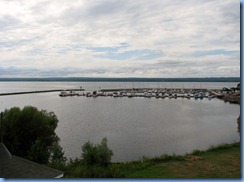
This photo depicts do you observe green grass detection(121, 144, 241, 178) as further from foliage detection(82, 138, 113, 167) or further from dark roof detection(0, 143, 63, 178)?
dark roof detection(0, 143, 63, 178)

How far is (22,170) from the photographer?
8.09ft

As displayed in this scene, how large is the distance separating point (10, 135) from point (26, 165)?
4.60m

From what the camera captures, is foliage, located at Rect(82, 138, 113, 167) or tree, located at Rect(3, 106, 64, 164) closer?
foliage, located at Rect(82, 138, 113, 167)

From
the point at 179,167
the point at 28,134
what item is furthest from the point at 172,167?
the point at 28,134

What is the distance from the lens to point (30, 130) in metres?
7.03

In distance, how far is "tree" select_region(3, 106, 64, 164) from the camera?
6.44 metres

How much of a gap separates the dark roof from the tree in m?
3.91

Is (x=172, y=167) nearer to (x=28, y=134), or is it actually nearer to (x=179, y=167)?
(x=179, y=167)

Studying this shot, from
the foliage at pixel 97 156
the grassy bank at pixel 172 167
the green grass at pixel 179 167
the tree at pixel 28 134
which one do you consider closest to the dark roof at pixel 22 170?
the grassy bank at pixel 172 167

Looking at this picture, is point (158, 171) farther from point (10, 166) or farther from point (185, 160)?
point (10, 166)

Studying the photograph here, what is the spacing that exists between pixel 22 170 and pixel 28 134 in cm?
477

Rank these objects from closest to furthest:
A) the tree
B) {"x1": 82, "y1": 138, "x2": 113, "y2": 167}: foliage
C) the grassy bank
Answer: the grassy bank
{"x1": 82, "y1": 138, "x2": 113, "y2": 167}: foliage
the tree

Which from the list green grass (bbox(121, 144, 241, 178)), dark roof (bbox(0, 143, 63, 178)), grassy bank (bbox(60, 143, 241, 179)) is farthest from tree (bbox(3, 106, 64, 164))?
dark roof (bbox(0, 143, 63, 178))

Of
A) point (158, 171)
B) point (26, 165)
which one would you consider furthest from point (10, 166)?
point (158, 171)
